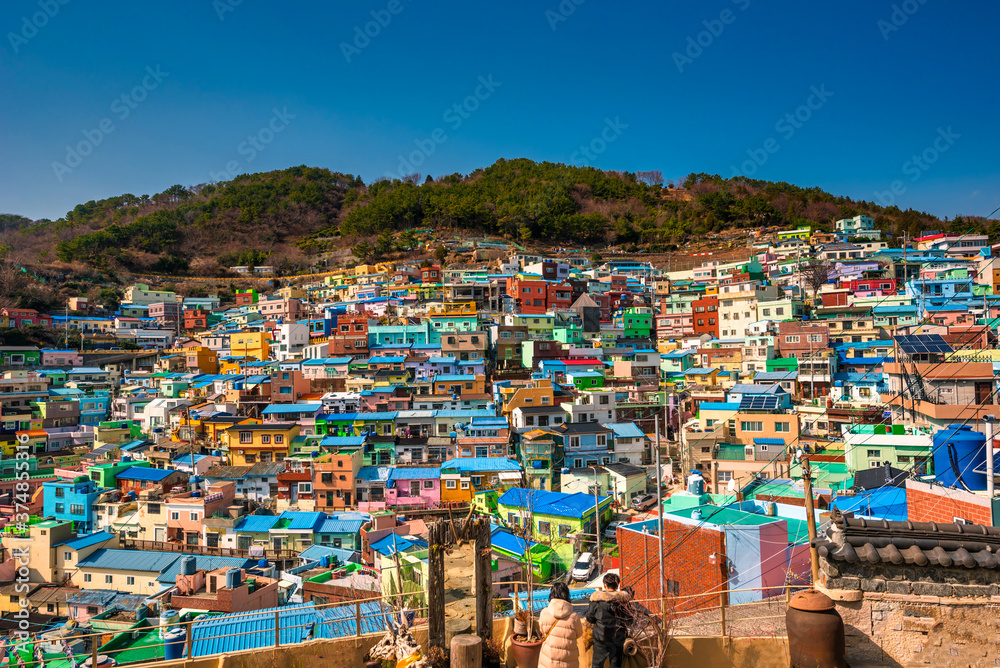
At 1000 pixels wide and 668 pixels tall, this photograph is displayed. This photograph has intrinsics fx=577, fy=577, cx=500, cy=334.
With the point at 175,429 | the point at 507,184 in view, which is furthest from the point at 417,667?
the point at 507,184

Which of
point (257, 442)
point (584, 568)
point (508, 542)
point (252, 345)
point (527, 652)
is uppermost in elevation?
Answer: point (252, 345)

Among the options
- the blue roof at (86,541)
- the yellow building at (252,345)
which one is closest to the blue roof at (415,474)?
the blue roof at (86,541)

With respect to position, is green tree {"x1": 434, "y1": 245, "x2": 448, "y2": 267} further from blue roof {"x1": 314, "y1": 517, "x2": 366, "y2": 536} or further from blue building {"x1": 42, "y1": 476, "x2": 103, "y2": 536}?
blue roof {"x1": 314, "y1": 517, "x2": 366, "y2": 536}

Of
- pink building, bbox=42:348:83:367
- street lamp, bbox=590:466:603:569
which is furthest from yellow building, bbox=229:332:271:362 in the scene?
street lamp, bbox=590:466:603:569

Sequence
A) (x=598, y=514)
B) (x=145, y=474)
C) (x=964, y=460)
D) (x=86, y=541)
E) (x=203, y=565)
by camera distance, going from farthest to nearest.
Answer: (x=145, y=474)
(x=86, y=541)
(x=598, y=514)
(x=203, y=565)
(x=964, y=460)

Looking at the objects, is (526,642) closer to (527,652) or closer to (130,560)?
(527,652)

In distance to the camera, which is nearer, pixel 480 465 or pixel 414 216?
pixel 480 465

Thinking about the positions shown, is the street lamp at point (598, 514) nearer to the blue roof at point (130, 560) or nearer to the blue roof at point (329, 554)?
the blue roof at point (329, 554)

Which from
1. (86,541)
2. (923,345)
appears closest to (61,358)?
(86,541)
